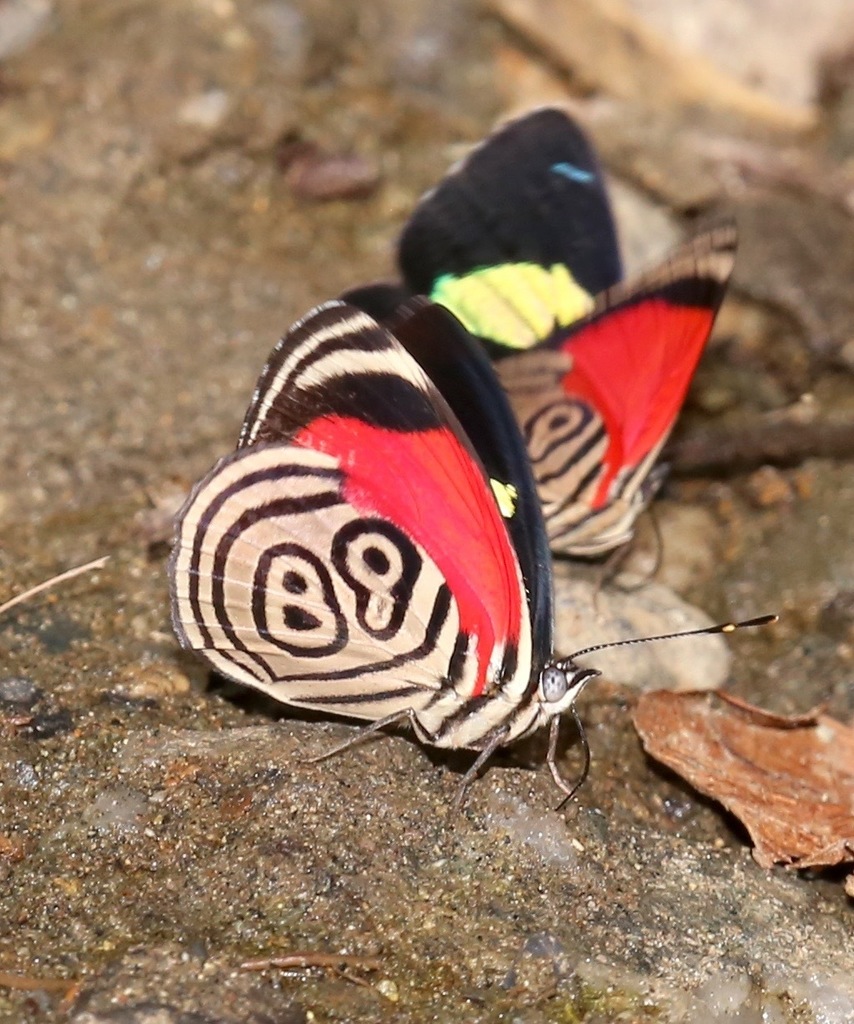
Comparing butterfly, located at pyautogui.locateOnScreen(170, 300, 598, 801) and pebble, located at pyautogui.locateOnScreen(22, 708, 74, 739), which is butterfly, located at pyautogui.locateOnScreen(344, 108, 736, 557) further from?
pebble, located at pyautogui.locateOnScreen(22, 708, 74, 739)

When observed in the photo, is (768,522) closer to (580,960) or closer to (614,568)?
(614,568)

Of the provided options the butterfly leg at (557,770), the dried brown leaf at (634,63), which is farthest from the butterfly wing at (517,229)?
the butterfly leg at (557,770)

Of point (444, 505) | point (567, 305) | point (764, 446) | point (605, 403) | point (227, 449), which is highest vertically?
point (444, 505)

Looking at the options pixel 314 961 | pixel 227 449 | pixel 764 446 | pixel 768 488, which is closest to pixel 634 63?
pixel 764 446

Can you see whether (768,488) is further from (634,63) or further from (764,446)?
(634,63)

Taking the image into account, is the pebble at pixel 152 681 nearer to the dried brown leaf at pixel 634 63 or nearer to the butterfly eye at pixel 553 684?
the butterfly eye at pixel 553 684

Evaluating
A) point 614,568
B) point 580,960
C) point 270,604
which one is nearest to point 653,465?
point 614,568

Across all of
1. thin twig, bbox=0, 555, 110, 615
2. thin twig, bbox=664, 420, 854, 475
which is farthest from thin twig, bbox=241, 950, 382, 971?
thin twig, bbox=664, 420, 854, 475
